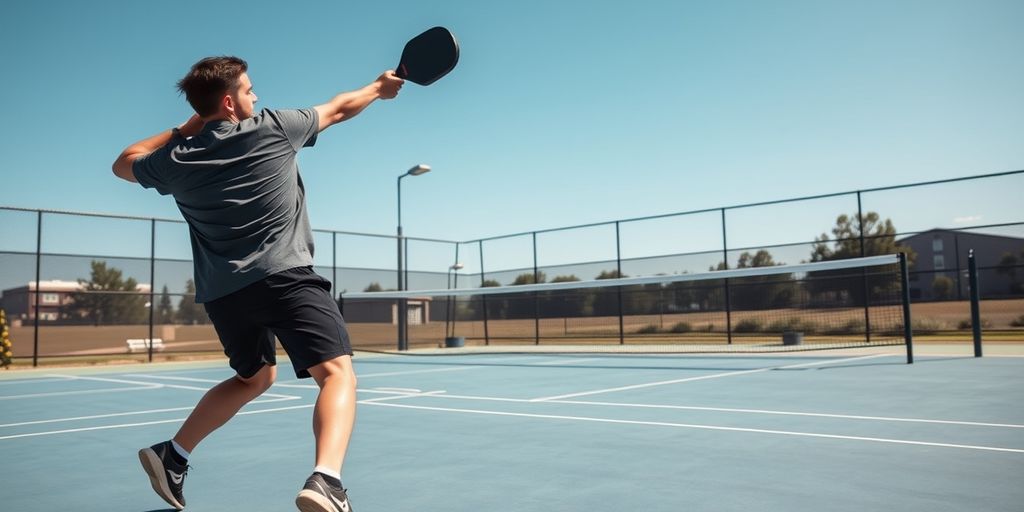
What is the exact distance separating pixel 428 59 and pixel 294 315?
1.27 metres

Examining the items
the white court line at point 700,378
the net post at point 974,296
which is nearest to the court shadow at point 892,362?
the net post at point 974,296

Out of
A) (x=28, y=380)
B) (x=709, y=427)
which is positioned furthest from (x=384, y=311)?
(x=709, y=427)

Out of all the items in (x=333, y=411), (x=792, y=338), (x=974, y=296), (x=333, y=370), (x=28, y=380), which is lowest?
(x=28, y=380)

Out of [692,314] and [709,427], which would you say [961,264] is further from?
[709,427]

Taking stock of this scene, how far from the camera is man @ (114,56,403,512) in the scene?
98.1 inches

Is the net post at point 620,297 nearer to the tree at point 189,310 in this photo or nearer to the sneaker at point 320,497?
the tree at point 189,310

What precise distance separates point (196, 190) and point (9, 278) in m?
16.0

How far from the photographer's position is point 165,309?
1864 cm

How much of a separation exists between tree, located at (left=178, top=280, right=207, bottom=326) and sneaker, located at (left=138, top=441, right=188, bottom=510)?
16.8 metres

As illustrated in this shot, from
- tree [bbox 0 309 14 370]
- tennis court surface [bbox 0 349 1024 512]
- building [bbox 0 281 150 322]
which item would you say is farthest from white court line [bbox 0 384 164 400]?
building [bbox 0 281 150 322]

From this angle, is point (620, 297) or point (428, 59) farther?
point (620, 297)

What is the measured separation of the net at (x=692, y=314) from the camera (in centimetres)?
1725

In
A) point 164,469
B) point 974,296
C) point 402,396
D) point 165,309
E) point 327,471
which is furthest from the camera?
point 165,309

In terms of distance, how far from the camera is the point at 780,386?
7.67m
